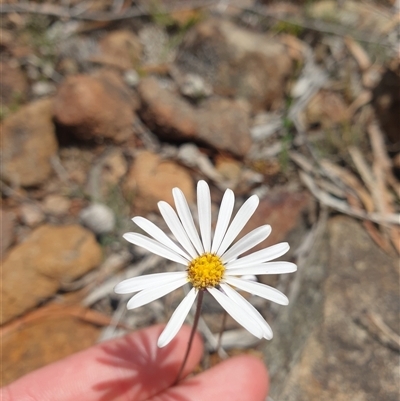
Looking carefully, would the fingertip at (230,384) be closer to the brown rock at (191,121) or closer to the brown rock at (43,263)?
the brown rock at (43,263)

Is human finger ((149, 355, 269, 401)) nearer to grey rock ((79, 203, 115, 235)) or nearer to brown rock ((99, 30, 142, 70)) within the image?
grey rock ((79, 203, 115, 235))

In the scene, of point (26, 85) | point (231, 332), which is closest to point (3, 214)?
point (26, 85)

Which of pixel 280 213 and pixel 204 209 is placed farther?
pixel 280 213

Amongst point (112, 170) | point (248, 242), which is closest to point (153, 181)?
point (112, 170)

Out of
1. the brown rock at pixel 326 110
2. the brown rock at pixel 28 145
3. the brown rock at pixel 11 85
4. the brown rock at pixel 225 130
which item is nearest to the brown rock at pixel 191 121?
the brown rock at pixel 225 130

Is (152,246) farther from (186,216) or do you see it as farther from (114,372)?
(114,372)

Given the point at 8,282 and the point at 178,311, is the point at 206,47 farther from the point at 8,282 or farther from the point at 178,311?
the point at 178,311
